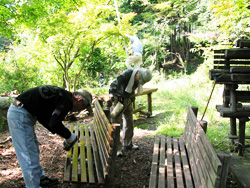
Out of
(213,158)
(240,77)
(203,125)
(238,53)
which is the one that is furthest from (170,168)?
(238,53)

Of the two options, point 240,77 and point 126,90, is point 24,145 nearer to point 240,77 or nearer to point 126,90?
point 126,90

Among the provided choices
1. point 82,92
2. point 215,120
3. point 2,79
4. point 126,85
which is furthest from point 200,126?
point 2,79

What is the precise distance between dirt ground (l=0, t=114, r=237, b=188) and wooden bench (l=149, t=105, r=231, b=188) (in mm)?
466

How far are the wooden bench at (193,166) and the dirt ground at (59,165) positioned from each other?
1.53 ft

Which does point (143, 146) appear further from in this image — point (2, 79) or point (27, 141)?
point (2, 79)

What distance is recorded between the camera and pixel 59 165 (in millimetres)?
3766

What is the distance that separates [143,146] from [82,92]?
257 cm

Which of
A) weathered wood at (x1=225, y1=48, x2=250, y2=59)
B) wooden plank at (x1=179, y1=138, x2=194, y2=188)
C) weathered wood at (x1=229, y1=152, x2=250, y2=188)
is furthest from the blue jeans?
weathered wood at (x1=225, y1=48, x2=250, y2=59)

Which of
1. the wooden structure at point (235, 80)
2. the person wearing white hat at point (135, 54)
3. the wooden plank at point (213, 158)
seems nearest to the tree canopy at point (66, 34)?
the person wearing white hat at point (135, 54)

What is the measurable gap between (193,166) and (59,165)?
2271 millimetres

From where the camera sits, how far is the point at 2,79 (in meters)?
8.27

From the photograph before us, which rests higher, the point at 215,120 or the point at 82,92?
the point at 82,92

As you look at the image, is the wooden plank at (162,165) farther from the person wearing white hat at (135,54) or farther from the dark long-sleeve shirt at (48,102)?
the person wearing white hat at (135,54)

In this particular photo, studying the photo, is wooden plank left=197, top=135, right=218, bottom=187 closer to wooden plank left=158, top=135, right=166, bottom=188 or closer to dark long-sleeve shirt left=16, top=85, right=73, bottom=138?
wooden plank left=158, top=135, right=166, bottom=188
